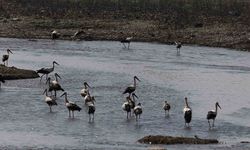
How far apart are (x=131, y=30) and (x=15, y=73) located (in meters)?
22.5

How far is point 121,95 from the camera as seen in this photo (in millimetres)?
39812

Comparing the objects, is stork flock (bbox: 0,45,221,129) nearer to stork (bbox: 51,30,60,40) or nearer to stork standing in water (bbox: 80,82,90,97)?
stork standing in water (bbox: 80,82,90,97)

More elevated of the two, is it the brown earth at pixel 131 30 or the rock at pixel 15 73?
the brown earth at pixel 131 30

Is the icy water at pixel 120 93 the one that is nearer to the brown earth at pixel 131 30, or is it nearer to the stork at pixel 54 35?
the stork at pixel 54 35

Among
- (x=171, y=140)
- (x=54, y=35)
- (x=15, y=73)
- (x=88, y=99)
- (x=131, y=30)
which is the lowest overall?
(x=171, y=140)

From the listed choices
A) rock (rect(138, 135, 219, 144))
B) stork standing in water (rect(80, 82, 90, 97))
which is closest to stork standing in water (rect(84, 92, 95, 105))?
stork standing in water (rect(80, 82, 90, 97))

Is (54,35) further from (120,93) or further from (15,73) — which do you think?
(120,93)

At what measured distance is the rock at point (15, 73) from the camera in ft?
143

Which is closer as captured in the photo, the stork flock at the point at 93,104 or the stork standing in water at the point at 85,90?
the stork flock at the point at 93,104

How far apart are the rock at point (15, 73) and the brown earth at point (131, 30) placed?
1876 cm

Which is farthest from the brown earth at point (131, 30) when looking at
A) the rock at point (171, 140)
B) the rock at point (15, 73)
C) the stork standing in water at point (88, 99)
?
the rock at point (171, 140)

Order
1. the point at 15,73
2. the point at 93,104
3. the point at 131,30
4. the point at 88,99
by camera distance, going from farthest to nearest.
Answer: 1. the point at 131,30
2. the point at 15,73
3. the point at 88,99
4. the point at 93,104

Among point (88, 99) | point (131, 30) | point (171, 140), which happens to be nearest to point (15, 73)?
point (88, 99)

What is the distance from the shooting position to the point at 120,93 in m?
40.3
